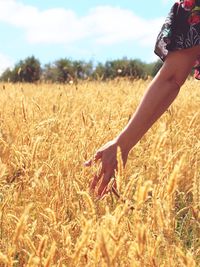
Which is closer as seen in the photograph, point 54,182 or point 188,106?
point 54,182

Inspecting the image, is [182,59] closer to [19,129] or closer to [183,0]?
[183,0]

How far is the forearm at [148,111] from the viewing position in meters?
1.79

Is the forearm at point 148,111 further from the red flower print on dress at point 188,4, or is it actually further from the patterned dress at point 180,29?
the red flower print on dress at point 188,4

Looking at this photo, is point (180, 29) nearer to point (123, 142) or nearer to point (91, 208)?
point (123, 142)

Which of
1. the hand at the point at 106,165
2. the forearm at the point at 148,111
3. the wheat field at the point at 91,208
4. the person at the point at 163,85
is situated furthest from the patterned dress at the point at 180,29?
the hand at the point at 106,165

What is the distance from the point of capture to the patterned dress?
1891mm

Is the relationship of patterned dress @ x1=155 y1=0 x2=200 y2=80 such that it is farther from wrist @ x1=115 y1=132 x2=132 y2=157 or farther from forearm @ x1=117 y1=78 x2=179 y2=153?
wrist @ x1=115 y1=132 x2=132 y2=157

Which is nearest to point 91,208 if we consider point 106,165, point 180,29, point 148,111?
point 106,165

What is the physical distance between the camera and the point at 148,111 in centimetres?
182

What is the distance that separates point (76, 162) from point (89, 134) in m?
0.44

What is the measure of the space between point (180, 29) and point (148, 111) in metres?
0.36

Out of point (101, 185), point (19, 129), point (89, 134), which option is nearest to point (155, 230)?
point (101, 185)

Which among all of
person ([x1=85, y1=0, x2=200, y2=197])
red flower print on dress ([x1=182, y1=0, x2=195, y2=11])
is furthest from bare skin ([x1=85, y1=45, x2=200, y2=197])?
red flower print on dress ([x1=182, y1=0, x2=195, y2=11])

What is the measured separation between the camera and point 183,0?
1990mm
